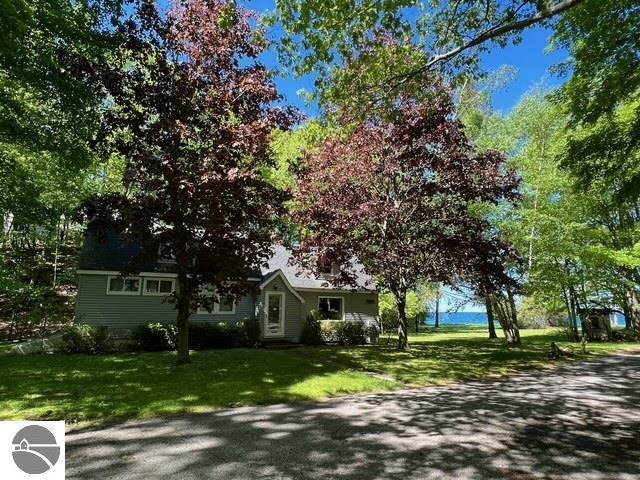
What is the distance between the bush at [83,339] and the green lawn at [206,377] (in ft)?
3.51

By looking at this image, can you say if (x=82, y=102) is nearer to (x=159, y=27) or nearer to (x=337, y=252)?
(x=159, y=27)

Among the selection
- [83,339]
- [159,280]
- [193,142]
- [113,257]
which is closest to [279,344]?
[159,280]

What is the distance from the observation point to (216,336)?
18.3 m

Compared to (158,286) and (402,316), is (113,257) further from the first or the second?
(402,316)

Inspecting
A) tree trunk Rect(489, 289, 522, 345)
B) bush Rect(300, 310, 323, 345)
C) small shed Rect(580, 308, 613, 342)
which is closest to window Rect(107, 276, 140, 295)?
bush Rect(300, 310, 323, 345)

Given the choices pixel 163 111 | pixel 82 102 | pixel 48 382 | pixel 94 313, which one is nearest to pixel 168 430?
pixel 48 382

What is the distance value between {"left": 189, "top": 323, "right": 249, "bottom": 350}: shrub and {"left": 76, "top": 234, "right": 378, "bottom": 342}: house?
4.23ft

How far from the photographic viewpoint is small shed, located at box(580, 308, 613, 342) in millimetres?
24859

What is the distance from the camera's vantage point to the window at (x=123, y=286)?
1778 centimetres

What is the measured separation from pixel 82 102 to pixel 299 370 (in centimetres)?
1049

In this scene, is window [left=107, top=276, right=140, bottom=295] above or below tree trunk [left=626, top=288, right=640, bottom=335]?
above

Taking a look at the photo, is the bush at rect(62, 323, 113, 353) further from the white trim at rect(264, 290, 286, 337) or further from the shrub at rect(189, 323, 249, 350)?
the white trim at rect(264, 290, 286, 337)

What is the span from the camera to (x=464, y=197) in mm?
15914

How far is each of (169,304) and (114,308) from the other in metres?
2.33
